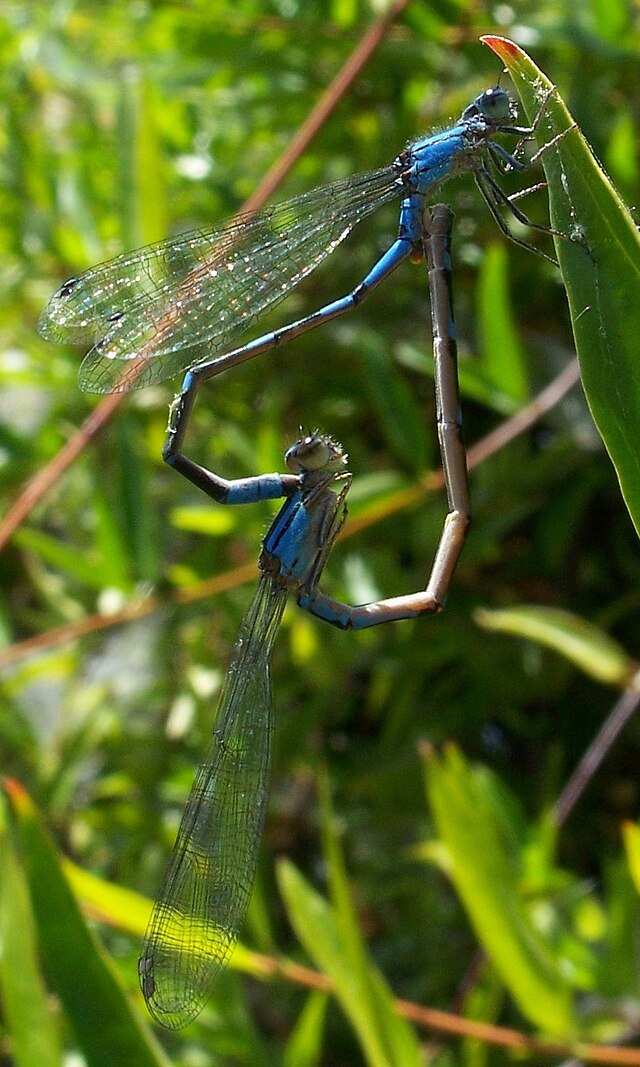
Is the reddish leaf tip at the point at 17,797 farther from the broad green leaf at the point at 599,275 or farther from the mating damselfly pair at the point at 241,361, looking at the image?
the broad green leaf at the point at 599,275

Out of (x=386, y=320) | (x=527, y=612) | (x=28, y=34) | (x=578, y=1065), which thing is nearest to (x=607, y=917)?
(x=578, y=1065)

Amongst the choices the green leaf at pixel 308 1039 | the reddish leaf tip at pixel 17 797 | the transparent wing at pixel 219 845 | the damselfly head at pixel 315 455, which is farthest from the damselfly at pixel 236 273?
the green leaf at pixel 308 1039

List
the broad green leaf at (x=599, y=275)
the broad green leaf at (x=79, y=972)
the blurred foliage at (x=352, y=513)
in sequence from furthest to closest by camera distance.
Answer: the blurred foliage at (x=352, y=513)
the broad green leaf at (x=79, y=972)
the broad green leaf at (x=599, y=275)

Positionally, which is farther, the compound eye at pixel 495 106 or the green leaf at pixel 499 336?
the green leaf at pixel 499 336

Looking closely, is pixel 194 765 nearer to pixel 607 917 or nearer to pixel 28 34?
pixel 607 917

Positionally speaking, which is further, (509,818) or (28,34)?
(28,34)

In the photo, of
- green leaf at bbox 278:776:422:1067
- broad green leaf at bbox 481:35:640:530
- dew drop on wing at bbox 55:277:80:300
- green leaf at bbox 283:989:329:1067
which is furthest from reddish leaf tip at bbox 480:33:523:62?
green leaf at bbox 283:989:329:1067
